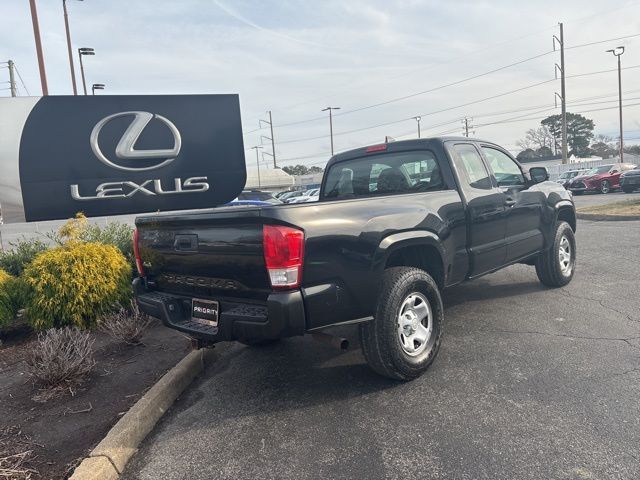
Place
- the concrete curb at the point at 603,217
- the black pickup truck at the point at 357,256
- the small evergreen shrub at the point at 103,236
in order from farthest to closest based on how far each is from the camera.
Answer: the concrete curb at the point at 603,217 < the small evergreen shrub at the point at 103,236 < the black pickup truck at the point at 357,256

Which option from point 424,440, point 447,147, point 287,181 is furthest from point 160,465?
point 287,181

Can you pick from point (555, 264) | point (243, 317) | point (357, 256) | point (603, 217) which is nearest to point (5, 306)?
point (243, 317)

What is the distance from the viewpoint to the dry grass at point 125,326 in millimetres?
4765

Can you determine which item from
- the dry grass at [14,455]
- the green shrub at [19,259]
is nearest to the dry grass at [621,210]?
the green shrub at [19,259]

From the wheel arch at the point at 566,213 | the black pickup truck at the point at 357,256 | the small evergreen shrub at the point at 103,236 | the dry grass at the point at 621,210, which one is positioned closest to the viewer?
the black pickup truck at the point at 357,256

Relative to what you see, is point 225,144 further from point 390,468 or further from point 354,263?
point 390,468

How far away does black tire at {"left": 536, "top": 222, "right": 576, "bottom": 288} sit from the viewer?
6094 mm

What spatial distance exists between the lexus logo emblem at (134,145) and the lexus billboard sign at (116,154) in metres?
0.02

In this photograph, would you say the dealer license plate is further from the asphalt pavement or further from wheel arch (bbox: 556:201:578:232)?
the asphalt pavement

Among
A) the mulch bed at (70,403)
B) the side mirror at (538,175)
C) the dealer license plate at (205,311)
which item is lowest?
the mulch bed at (70,403)

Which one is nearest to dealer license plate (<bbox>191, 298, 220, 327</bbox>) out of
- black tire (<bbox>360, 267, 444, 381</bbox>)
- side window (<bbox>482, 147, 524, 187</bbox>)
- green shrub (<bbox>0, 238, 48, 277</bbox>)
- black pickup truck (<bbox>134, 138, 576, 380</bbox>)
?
black pickup truck (<bbox>134, 138, 576, 380</bbox>)

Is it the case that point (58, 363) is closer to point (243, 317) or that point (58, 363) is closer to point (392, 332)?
point (243, 317)

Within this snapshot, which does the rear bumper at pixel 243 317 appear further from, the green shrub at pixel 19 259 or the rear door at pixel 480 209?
the green shrub at pixel 19 259

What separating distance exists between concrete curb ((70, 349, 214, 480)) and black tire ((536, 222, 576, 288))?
4.35 metres
